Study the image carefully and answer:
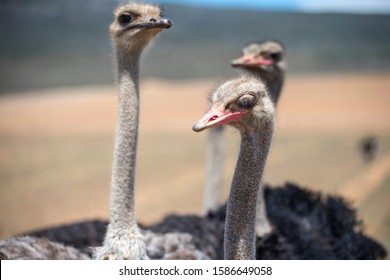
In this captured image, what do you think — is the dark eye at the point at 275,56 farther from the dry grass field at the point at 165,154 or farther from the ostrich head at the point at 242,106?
the ostrich head at the point at 242,106

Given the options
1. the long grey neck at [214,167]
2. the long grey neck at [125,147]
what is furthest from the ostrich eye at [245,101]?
the long grey neck at [214,167]

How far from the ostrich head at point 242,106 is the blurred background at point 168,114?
379mm

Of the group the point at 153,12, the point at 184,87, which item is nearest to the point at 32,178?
the point at 153,12

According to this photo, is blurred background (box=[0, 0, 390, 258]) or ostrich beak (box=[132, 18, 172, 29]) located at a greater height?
blurred background (box=[0, 0, 390, 258])

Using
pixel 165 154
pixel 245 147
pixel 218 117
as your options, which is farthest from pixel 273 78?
pixel 165 154

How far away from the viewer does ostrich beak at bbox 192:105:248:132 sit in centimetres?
194

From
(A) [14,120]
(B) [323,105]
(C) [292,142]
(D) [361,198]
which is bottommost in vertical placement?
(D) [361,198]

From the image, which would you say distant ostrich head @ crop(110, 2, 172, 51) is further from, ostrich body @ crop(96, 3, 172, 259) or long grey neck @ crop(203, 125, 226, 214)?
long grey neck @ crop(203, 125, 226, 214)

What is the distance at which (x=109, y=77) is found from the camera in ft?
58.1

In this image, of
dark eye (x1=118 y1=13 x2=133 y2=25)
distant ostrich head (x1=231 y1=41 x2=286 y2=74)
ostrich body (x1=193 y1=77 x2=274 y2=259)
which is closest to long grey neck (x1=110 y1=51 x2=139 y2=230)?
dark eye (x1=118 y1=13 x2=133 y2=25)

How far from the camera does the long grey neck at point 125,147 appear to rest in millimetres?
2570

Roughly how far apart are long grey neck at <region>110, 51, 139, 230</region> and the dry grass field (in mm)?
350

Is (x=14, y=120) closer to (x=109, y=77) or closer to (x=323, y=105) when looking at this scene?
(x=323, y=105)
